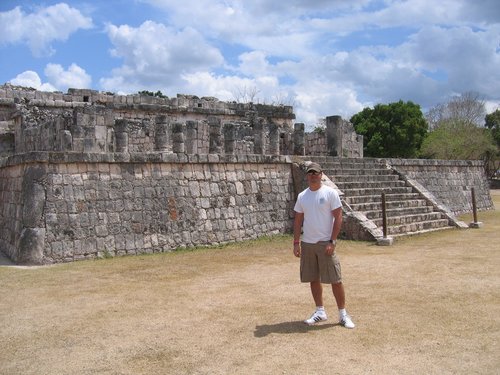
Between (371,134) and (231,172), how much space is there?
88.0ft

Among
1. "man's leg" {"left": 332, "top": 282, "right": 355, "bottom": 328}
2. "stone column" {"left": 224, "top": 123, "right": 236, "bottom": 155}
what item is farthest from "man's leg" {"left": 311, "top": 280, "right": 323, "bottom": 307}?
"stone column" {"left": 224, "top": 123, "right": 236, "bottom": 155}

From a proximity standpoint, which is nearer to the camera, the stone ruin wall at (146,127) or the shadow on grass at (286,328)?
the shadow on grass at (286,328)

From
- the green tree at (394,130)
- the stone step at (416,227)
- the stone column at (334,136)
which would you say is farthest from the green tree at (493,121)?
the stone step at (416,227)

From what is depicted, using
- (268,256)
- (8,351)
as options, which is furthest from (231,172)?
(8,351)

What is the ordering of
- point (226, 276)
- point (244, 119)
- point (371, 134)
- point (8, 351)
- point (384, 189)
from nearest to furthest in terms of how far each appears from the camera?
point (8, 351) < point (226, 276) < point (384, 189) < point (244, 119) < point (371, 134)

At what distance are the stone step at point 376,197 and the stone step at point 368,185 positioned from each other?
12.4 inches

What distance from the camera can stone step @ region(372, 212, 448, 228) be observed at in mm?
12425

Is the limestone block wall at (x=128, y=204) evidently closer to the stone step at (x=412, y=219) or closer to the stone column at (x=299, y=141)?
the stone step at (x=412, y=219)

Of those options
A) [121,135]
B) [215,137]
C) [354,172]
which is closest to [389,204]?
[354,172]

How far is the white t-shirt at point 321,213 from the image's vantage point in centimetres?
514

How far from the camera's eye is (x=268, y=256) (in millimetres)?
9703

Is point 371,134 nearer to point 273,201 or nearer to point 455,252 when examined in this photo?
point 273,201

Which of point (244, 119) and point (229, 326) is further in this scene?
point (244, 119)

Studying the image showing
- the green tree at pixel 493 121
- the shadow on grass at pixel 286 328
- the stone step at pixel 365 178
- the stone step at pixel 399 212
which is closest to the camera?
the shadow on grass at pixel 286 328
